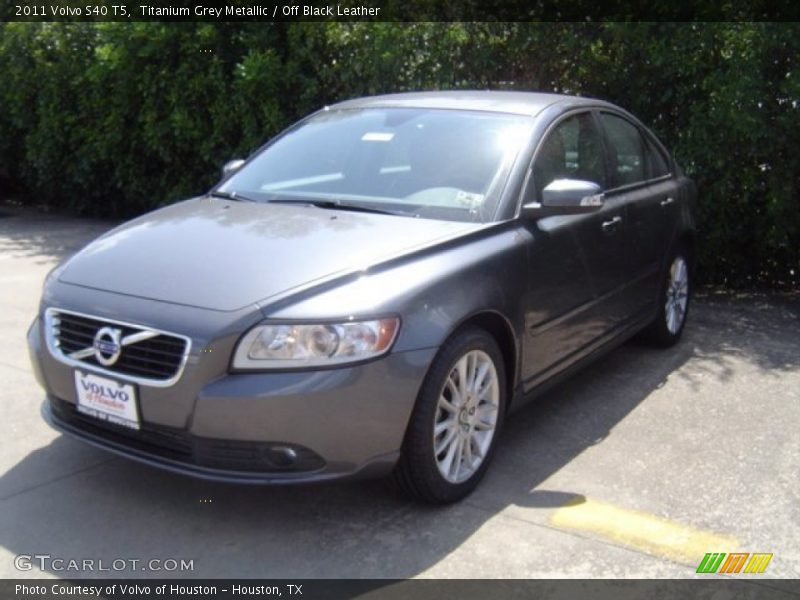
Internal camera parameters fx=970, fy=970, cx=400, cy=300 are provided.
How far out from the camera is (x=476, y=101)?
5.05 meters

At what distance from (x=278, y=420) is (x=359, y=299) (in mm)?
529

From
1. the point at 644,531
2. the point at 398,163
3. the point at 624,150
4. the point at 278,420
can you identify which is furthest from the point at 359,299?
the point at 624,150

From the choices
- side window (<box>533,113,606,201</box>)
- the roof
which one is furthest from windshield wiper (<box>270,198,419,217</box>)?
the roof

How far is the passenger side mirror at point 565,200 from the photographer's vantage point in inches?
172

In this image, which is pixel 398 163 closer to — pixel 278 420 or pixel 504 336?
pixel 504 336

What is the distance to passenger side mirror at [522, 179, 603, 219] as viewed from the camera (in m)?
4.38

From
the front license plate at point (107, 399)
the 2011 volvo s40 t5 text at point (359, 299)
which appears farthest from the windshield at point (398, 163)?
the front license plate at point (107, 399)

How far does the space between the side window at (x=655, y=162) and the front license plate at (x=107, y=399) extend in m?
3.61

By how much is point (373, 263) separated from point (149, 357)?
900 millimetres

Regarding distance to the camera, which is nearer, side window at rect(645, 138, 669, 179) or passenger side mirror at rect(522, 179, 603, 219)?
passenger side mirror at rect(522, 179, 603, 219)

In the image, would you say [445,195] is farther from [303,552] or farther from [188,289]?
[303,552]

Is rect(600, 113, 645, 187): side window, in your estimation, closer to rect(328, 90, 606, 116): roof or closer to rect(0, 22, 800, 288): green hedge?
rect(328, 90, 606, 116): roof

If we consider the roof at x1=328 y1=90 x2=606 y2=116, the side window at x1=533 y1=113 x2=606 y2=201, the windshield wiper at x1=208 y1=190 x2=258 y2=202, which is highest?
the roof at x1=328 y1=90 x2=606 y2=116

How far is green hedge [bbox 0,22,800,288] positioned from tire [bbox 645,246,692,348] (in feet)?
4.25
